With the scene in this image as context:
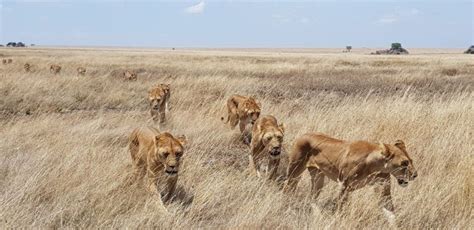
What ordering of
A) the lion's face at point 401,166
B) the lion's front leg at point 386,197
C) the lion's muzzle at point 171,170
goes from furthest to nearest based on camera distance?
the lion's muzzle at point 171,170 → the lion's front leg at point 386,197 → the lion's face at point 401,166

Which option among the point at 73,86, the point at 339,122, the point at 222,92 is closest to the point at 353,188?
the point at 339,122

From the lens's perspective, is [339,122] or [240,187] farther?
[339,122]

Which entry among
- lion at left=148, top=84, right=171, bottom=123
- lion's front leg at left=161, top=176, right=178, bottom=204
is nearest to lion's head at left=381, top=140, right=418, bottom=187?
lion's front leg at left=161, top=176, right=178, bottom=204

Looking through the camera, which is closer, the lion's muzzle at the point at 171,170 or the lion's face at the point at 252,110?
the lion's muzzle at the point at 171,170

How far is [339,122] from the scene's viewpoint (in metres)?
9.71

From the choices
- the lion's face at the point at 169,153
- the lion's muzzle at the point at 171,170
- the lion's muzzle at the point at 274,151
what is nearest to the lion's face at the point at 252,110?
the lion's muzzle at the point at 274,151

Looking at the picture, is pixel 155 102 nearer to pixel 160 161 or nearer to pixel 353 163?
pixel 160 161

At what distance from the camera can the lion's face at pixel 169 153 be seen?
17.4 feet

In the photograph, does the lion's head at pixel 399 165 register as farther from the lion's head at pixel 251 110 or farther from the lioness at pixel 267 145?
the lion's head at pixel 251 110

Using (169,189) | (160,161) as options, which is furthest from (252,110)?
→ (160,161)

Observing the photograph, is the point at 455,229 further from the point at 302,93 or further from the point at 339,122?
the point at 302,93

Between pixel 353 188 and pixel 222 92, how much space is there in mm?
11798

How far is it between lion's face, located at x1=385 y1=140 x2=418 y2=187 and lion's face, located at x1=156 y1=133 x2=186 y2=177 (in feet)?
6.60

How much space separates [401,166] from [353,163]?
0.47 meters
